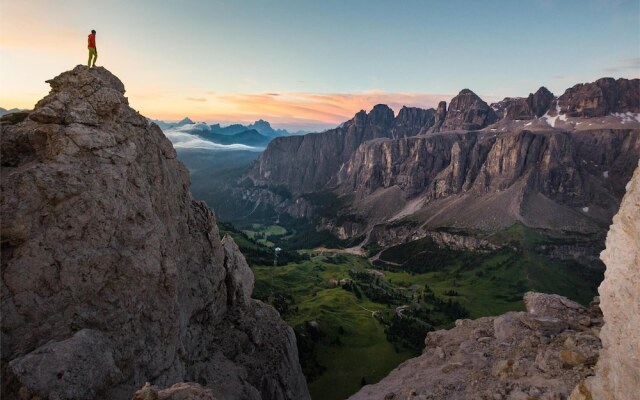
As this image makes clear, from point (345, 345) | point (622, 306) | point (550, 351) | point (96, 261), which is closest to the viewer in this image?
point (622, 306)

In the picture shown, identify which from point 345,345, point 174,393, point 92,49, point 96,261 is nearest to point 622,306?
point 174,393

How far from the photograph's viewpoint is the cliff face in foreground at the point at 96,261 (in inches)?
1141

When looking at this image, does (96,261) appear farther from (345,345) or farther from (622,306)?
(345,345)

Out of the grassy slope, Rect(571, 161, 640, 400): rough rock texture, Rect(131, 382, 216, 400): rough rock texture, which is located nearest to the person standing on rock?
Rect(131, 382, 216, 400): rough rock texture

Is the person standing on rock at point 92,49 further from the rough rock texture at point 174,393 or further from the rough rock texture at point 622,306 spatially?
the rough rock texture at point 622,306

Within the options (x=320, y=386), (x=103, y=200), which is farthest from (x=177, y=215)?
(x=320, y=386)

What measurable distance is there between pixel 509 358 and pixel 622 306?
26.3 metres

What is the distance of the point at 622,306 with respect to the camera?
20234mm

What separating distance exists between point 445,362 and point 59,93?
163ft

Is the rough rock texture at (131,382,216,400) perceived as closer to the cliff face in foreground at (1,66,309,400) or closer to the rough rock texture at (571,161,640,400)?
the cliff face in foreground at (1,66,309,400)

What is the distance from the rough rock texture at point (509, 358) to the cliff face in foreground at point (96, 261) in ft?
63.4

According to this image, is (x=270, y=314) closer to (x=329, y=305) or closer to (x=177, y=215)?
(x=177, y=215)

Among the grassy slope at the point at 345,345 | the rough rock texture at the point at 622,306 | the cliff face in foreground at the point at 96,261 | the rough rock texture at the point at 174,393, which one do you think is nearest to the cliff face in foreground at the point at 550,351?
the rough rock texture at the point at 622,306

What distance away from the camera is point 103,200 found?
34.8 meters
